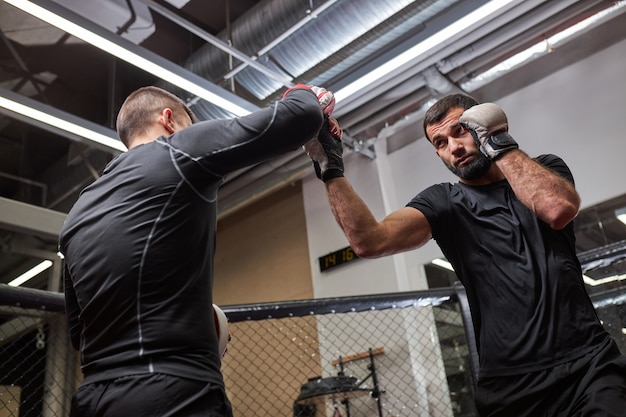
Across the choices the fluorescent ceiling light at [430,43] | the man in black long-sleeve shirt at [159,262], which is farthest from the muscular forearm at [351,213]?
the fluorescent ceiling light at [430,43]

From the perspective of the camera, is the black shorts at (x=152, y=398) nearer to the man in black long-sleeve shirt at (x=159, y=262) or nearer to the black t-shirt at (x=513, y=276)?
the man in black long-sleeve shirt at (x=159, y=262)

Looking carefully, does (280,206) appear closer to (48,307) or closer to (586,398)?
(48,307)

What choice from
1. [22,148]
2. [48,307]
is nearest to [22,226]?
[22,148]

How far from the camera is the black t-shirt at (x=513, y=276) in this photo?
1428 mm

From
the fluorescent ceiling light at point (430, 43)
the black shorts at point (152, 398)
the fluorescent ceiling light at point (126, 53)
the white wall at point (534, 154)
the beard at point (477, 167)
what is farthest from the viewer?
the white wall at point (534, 154)

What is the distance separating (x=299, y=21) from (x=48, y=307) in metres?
3.03

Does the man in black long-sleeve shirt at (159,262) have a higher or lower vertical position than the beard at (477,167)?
lower

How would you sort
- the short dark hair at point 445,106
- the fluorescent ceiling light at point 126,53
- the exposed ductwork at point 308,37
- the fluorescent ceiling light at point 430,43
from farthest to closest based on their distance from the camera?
the exposed ductwork at point 308,37
the fluorescent ceiling light at point 430,43
the fluorescent ceiling light at point 126,53
the short dark hair at point 445,106

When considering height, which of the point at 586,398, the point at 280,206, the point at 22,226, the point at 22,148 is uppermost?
the point at 22,148

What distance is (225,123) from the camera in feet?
3.95

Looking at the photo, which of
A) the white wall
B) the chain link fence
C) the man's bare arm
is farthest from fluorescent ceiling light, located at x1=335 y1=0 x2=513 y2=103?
the man's bare arm

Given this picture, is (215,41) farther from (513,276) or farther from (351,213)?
(513,276)

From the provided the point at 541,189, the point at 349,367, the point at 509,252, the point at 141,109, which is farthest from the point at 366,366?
the point at 141,109

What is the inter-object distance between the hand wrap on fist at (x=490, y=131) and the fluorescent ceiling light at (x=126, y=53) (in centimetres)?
256
